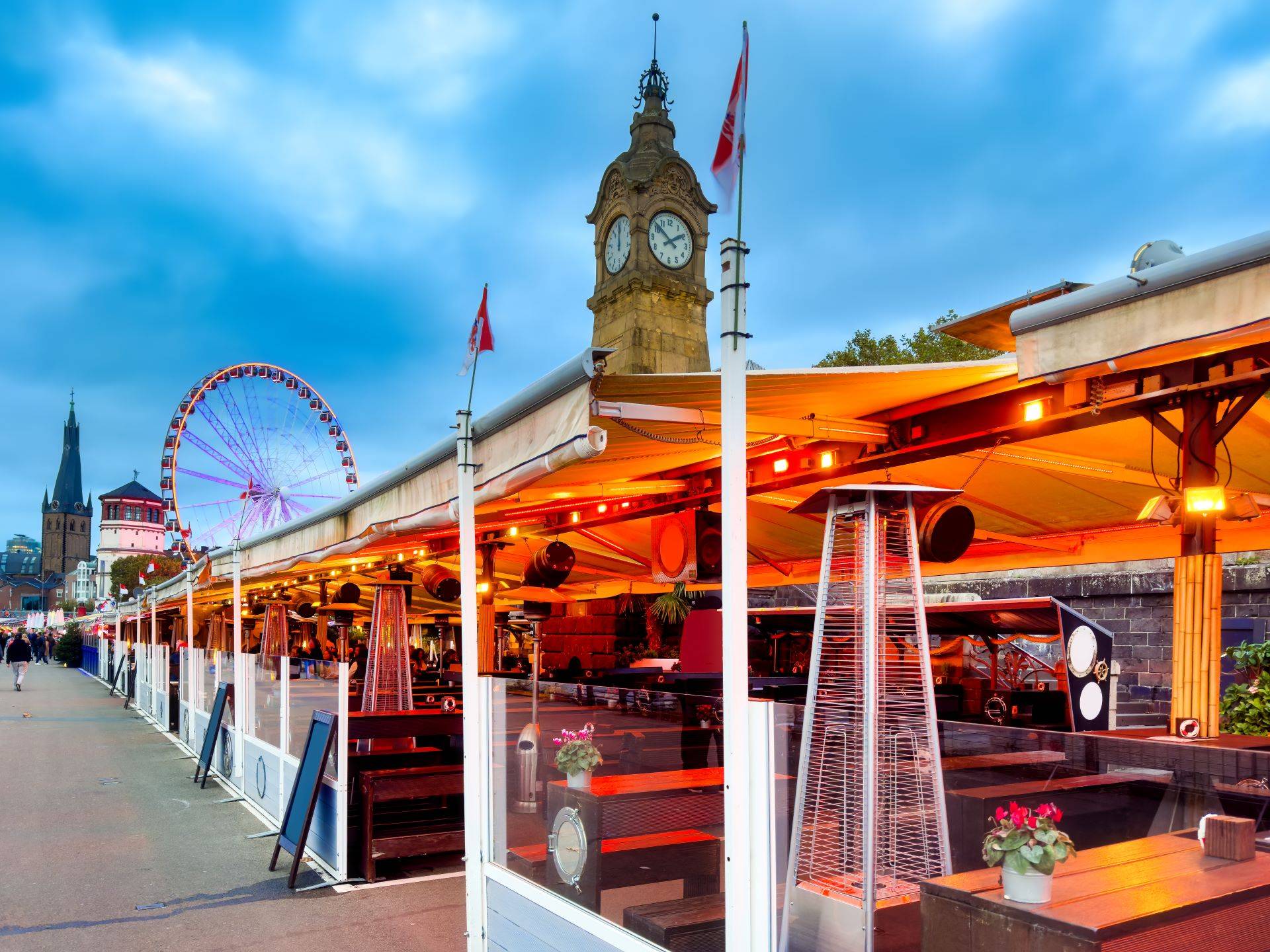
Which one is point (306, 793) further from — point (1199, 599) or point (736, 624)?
point (1199, 599)

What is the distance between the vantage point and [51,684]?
1142 inches

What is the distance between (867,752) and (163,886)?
4.73 metres

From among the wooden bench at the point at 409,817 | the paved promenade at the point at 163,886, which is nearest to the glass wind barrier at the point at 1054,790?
the paved promenade at the point at 163,886

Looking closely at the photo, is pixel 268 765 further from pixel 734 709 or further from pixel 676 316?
pixel 676 316

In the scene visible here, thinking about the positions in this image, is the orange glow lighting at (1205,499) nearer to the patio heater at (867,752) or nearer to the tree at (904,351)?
the patio heater at (867,752)

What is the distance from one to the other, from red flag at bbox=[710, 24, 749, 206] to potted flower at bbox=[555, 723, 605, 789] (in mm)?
2079

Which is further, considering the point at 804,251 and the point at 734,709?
the point at 804,251

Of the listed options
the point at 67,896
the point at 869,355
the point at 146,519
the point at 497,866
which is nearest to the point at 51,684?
the point at 869,355

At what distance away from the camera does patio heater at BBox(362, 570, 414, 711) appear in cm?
816

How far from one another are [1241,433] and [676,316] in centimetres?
2727

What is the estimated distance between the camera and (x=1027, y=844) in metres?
2.28

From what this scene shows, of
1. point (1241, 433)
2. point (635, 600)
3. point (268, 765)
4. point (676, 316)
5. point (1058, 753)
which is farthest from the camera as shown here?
point (676, 316)

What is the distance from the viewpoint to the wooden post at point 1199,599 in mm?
3945

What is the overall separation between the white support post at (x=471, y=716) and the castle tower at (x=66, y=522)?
600 ft
